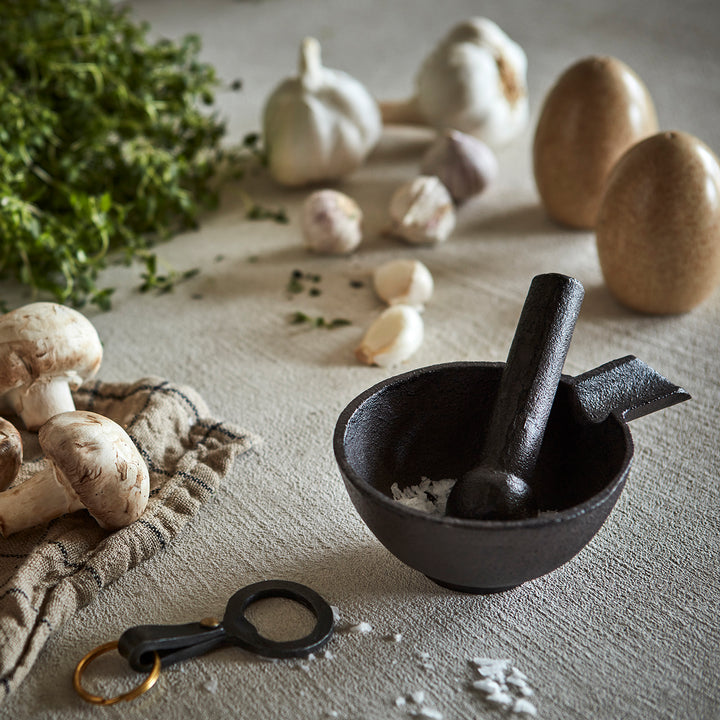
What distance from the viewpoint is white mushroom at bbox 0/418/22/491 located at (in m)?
0.77

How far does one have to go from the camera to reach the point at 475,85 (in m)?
1.58

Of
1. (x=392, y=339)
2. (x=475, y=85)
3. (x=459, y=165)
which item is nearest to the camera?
(x=392, y=339)

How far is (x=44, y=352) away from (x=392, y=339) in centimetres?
43

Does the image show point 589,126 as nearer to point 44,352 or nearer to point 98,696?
point 44,352

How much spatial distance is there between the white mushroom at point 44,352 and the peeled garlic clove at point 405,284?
46 cm

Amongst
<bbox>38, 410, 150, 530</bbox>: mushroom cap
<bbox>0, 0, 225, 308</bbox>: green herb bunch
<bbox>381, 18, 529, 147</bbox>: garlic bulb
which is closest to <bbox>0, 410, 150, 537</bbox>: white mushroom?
<bbox>38, 410, 150, 530</bbox>: mushroom cap

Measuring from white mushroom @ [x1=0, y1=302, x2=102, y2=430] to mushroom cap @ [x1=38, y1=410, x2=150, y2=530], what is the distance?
0.35 ft

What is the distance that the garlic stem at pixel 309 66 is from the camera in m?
1.48

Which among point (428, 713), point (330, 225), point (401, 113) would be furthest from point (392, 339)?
point (401, 113)

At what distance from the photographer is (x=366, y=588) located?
2.38ft

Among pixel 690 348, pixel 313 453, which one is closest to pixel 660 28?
pixel 690 348

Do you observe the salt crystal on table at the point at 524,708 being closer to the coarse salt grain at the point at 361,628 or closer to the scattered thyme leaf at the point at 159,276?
the coarse salt grain at the point at 361,628

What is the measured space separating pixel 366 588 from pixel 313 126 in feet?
3.24

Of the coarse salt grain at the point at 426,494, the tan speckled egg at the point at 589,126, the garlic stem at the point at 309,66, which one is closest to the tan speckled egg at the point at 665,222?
the tan speckled egg at the point at 589,126
